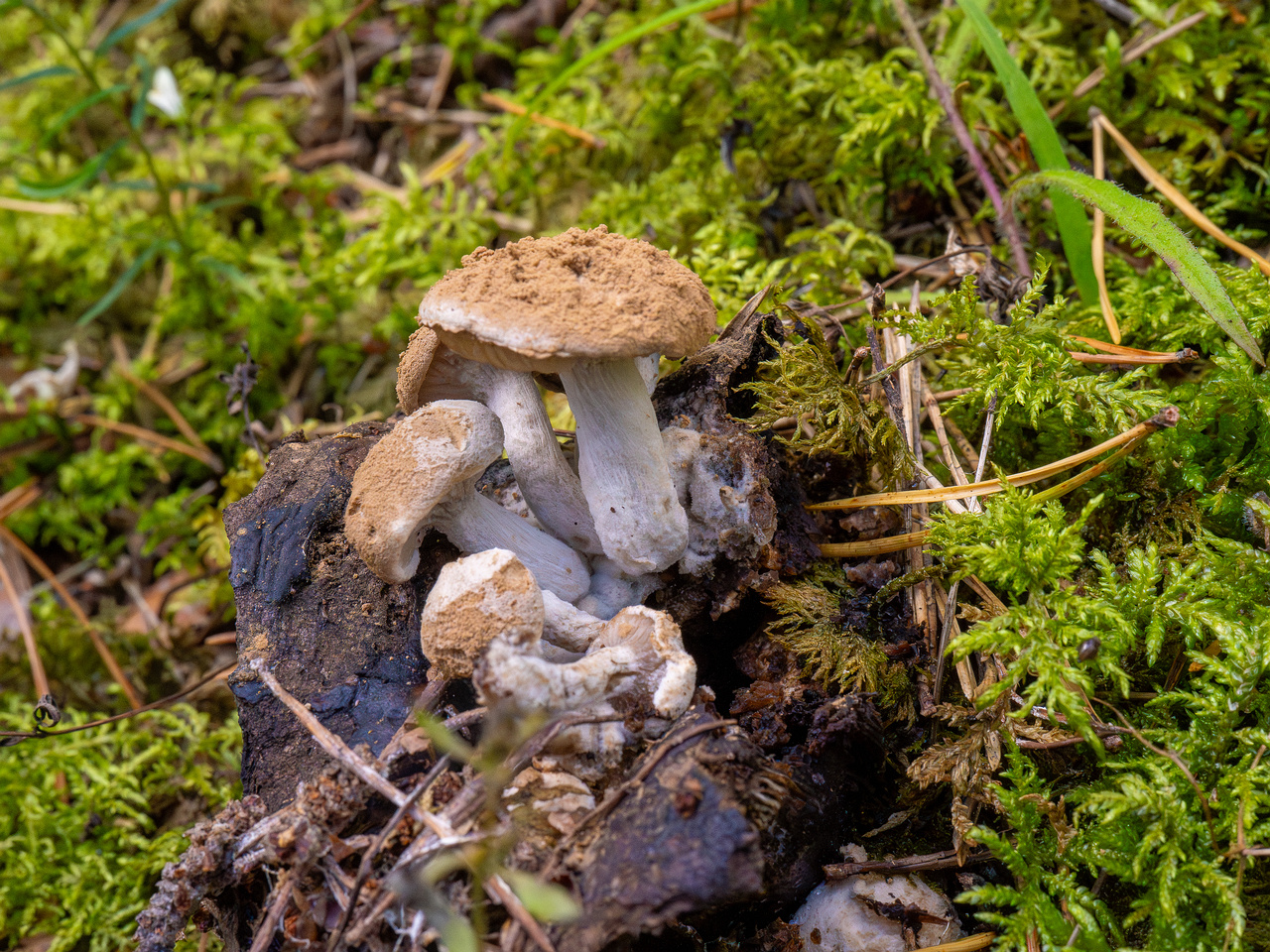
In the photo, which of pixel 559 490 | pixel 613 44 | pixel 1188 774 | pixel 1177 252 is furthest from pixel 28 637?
pixel 1177 252

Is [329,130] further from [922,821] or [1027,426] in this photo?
[922,821]

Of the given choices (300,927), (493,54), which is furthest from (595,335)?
(493,54)

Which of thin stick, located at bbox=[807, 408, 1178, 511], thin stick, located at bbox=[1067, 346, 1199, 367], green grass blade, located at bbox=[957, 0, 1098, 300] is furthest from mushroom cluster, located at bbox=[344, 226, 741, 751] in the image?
green grass blade, located at bbox=[957, 0, 1098, 300]

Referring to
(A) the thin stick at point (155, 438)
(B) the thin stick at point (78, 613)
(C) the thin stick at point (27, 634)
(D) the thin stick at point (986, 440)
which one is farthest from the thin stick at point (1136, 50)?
(C) the thin stick at point (27, 634)

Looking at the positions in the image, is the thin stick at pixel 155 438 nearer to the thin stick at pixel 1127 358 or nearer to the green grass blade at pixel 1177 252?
the thin stick at pixel 1127 358

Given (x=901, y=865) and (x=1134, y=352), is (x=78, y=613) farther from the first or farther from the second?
(x=1134, y=352)
